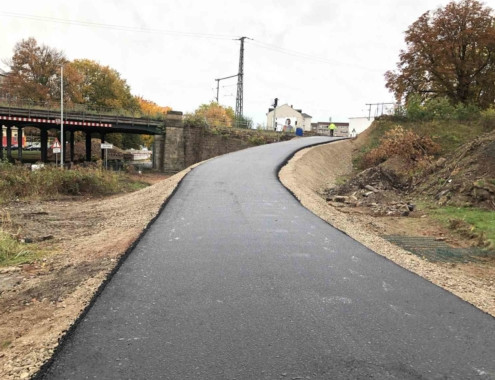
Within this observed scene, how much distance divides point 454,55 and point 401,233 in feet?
82.8

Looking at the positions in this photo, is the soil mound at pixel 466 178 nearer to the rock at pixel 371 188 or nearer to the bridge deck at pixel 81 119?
the rock at pixel 371 188

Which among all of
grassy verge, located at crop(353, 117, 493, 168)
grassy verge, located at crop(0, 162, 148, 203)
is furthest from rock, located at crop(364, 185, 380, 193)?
grassy verge, located at crop(0, 162, 148, 203)

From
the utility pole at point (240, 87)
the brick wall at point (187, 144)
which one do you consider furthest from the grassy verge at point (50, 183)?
the utility pole at point (240, 87)

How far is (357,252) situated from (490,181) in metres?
9.63

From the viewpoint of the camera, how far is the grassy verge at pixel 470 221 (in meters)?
10.0

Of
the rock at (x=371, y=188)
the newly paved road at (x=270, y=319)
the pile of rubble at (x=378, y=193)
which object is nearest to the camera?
the newly paved road at (x=270, y=319)

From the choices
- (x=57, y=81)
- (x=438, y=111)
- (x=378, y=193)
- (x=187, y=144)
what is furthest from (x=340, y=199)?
(x=57, y=81)

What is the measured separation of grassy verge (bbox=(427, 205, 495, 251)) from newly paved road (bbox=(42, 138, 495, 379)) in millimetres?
4077

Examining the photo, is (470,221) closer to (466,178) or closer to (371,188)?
(466,178)

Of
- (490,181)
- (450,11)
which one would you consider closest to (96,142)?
(450,11)

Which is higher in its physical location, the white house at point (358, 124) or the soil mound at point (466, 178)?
the white house at point (358, 124)

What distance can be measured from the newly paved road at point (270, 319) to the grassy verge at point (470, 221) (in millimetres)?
4077

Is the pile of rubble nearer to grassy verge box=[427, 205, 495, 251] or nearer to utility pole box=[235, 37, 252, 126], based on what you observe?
grassy verge box=[427, 205, 495, 251]

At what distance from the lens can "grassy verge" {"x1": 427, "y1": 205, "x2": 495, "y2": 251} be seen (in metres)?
10.0
